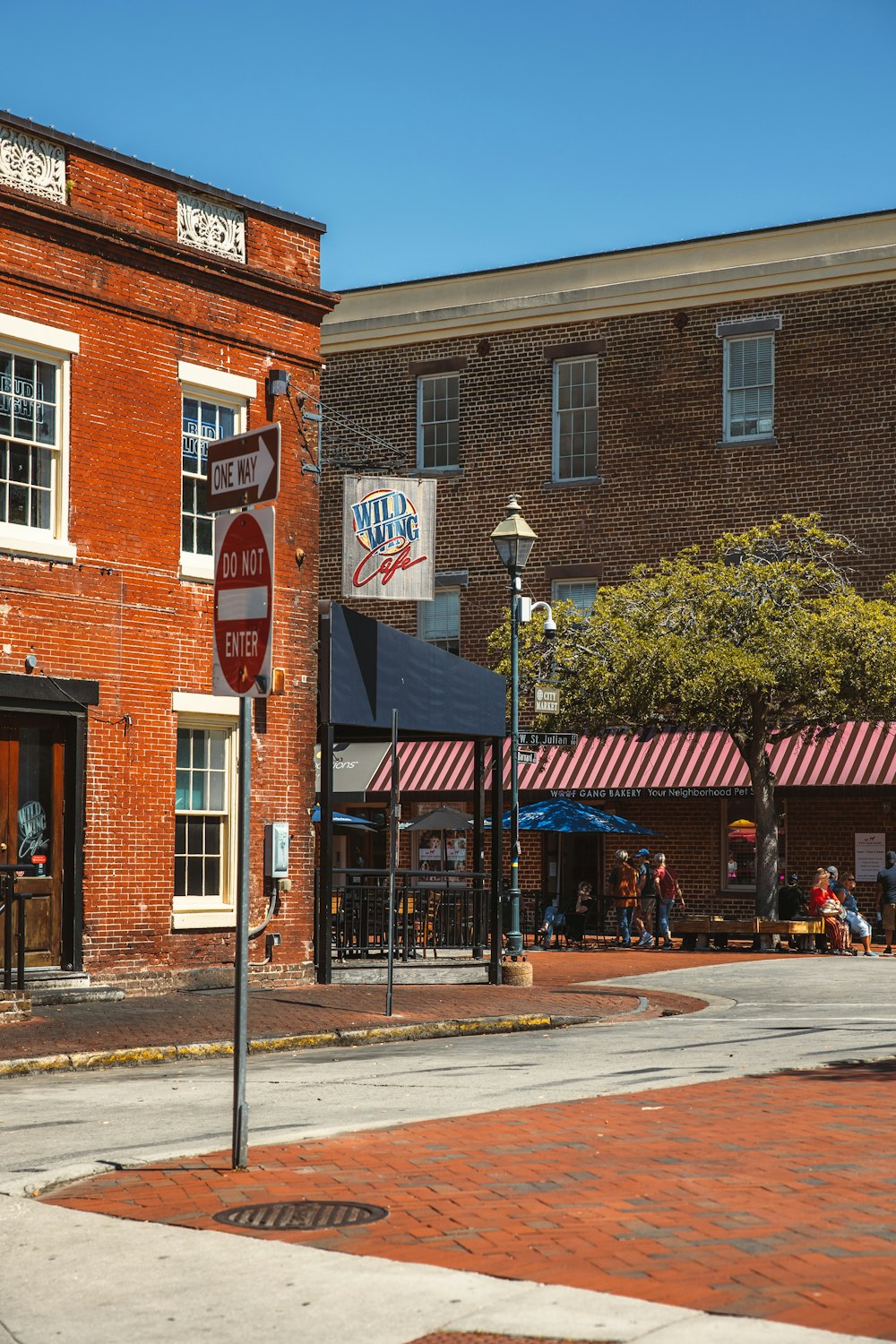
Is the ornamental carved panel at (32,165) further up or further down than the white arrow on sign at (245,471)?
further up

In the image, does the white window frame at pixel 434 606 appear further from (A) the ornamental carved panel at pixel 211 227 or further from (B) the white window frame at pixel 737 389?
(A) the ornamental carved panel at pixel 211 227

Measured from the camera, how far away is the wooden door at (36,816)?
1700 cm

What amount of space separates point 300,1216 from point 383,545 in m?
13.0

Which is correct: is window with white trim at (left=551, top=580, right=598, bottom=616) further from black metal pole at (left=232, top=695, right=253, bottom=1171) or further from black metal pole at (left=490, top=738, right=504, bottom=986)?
black metal pole at (left=232, top=695, right=253, bottom=1171)

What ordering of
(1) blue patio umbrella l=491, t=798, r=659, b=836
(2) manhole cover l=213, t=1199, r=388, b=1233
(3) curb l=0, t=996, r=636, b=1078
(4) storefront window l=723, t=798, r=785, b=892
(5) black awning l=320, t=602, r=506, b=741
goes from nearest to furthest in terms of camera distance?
(2) manhole cover l=213, t=1199, r=388, b=1233 < (3) curb l=0, t=996, r=636, b=1078 < (5) black awning l=320, t=602, r=506, b=741 < (1) blue patio umbrella l=491, t=798, r=659, b=836 < (4) storefront window l=723, t=798, r=785, b=892

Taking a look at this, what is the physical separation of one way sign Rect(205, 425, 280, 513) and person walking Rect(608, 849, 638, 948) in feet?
78.6

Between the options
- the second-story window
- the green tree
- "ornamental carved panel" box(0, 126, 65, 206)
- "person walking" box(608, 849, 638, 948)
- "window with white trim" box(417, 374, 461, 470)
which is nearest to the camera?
"ornamental carved panel" box(0, 126, 65, 206)

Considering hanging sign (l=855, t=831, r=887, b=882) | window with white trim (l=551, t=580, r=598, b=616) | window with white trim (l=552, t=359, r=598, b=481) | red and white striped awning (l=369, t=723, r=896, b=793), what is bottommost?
hanging sign (l=855, t=831, r=887, b=882)

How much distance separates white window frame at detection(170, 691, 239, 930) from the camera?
18.5 m

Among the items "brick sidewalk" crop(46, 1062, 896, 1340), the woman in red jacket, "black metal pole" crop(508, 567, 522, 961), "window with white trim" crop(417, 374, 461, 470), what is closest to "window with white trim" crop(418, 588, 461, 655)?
"window with white trim" crop(417, 374, 461, 470)

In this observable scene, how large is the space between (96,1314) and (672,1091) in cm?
589

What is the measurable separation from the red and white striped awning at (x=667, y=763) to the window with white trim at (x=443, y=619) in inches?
85.9

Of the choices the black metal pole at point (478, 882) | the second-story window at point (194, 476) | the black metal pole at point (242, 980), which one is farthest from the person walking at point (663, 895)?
the black metal pole at point (242, 980)

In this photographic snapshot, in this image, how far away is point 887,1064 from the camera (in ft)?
41.9
